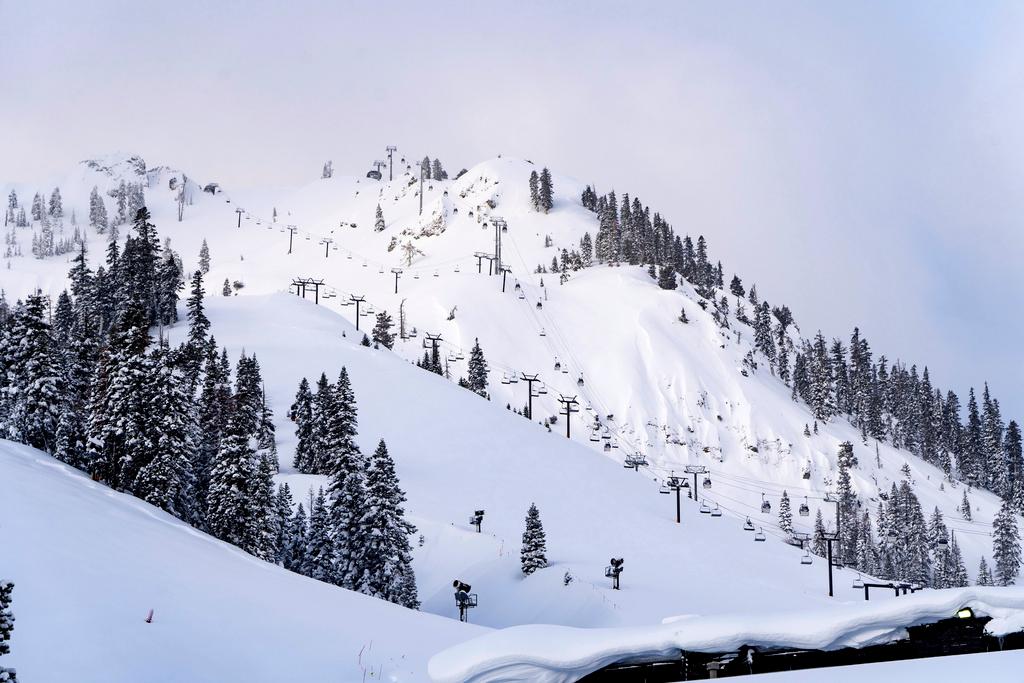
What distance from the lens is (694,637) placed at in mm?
9648

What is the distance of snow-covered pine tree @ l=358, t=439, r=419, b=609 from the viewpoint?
4628cm

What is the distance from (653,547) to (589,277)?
13011 centimetres

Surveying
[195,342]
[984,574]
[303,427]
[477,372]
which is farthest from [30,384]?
[984,574]

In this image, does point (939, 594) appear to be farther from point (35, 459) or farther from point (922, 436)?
point (922, 436)

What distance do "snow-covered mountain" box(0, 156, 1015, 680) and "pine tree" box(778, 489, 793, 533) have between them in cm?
266

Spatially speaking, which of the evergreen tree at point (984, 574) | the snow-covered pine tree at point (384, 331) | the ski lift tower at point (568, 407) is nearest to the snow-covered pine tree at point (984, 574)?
the evergreen tree at point (984, 574)

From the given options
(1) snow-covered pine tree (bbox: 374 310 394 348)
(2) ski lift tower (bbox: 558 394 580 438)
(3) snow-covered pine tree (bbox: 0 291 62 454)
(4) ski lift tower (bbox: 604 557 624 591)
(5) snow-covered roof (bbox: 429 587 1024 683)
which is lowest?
(4) ski lift tower (bbox: 604 557 624 591)

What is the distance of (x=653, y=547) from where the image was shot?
2457 inches

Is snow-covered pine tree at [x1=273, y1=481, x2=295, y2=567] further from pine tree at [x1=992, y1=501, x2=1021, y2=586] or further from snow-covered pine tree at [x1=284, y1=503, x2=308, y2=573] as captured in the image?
pine tree at [x1=992, y1=501, x2=1021, y2=586]

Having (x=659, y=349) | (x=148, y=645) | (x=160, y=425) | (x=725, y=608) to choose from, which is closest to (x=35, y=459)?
(x=160, y=425)

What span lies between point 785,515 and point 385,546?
10298 cm

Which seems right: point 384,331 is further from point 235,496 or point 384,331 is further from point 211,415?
point 235,496

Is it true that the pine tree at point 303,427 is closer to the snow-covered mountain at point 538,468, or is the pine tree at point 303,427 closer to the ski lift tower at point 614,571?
the snow-covered mountain at point 538,468

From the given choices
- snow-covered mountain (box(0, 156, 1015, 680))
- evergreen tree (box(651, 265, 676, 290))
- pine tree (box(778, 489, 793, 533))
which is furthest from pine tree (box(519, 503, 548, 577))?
evergreen tree (box(651, 265, 676, 290))
